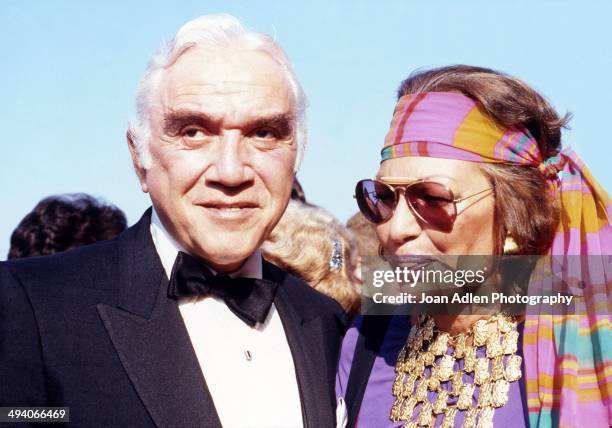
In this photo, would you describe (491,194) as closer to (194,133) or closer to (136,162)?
(194,133)

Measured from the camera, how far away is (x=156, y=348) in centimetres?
278

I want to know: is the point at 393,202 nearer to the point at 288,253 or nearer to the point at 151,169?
the point at 151,169

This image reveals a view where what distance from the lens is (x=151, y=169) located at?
294cm

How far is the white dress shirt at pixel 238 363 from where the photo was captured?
9.48 ft

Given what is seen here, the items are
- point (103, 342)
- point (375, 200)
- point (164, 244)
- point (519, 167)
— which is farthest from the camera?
point (375, 200)

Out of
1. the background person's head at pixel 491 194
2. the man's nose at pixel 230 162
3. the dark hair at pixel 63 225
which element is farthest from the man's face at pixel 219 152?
the dark hair at pixel 63 225

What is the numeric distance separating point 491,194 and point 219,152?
1.04 meters

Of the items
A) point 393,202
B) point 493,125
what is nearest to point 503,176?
point 493,125

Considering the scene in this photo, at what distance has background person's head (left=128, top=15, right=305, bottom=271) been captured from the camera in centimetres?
283

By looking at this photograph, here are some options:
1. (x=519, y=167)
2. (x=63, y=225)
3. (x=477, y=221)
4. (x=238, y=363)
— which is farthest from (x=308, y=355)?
(x=63, y=225)

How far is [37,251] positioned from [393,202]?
251cm

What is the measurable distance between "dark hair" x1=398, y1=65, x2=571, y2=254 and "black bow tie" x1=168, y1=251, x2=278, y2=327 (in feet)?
2.87

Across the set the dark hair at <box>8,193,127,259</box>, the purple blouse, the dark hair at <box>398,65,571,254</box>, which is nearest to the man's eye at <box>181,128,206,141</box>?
the dark hair at <box>398,65,571,254</box>

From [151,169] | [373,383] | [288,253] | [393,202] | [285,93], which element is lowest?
[373,383]
